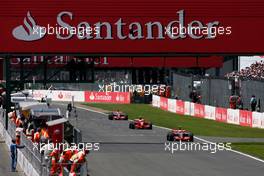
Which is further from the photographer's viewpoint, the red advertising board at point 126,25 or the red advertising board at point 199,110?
the red advertising board at point 199,110

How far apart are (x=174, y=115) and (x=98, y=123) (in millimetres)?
9487

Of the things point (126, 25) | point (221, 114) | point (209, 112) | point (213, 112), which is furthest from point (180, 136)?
point (209, 112)

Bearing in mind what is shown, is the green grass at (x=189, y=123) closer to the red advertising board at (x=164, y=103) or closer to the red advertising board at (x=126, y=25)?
the red advertising board at (x=164, y=103)

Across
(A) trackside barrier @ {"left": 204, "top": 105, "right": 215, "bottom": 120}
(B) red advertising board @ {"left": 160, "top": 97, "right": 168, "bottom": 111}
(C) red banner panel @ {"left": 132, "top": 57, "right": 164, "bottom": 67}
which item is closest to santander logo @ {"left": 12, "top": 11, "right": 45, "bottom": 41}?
(A) trackside barrier @ {"left": 204, "top": 105, "right": 215, "bottom": 120}

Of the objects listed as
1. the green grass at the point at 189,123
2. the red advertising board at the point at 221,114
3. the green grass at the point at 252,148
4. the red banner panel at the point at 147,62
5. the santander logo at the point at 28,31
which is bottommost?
the green grass at the point at 252,148

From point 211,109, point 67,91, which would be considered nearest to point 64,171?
point 211,109

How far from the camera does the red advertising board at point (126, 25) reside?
37906 mm

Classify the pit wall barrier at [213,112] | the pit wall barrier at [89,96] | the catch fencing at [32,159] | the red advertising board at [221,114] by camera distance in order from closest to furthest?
the catch fencing at [32,159] < the pit wall barrier at [213,112] < the red advertising board at [221,114] < the pit wall barrier at [89,96]

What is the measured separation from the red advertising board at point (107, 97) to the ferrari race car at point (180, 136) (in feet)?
138

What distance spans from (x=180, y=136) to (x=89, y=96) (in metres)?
46.7

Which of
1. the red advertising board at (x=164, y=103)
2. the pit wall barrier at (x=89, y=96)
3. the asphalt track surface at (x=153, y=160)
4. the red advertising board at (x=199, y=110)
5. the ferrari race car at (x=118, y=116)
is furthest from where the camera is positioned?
the pit wall barrier at (x=89, y=96)

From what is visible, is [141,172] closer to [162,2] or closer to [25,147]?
[25,147]

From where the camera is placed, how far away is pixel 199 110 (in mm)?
64688

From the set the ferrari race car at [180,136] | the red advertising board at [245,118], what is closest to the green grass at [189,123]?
the red advertising board at [245,118]
